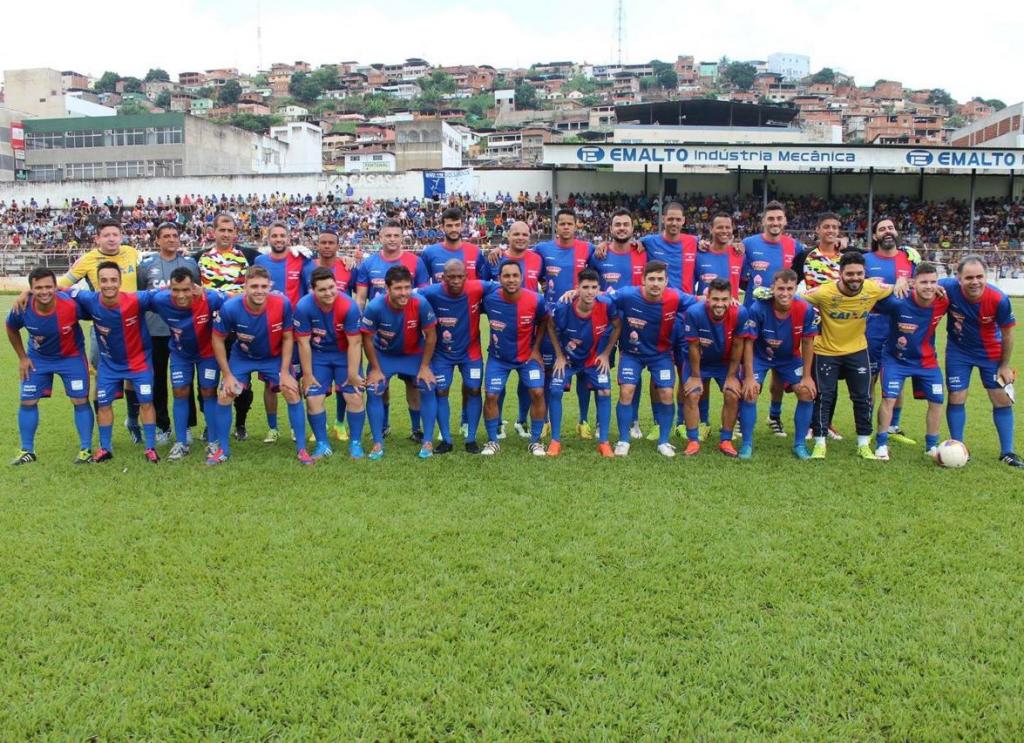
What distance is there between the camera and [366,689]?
10.3 ft

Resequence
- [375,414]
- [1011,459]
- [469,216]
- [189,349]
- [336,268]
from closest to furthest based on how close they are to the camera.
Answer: [1011,459] → [189,349] → [375,414] → [336,268] → [469,216]

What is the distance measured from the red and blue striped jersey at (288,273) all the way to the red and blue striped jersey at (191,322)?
2.36 ft

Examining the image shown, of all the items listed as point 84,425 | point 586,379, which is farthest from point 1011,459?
point 84,425

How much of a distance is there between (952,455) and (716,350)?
1.98 metres

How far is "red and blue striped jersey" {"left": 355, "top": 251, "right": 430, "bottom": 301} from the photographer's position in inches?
291

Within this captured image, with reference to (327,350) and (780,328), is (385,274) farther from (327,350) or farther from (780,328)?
(780,328)

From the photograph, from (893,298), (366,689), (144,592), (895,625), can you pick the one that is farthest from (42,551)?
(893,298)

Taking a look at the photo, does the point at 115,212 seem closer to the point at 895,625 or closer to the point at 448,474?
the point at 448,474

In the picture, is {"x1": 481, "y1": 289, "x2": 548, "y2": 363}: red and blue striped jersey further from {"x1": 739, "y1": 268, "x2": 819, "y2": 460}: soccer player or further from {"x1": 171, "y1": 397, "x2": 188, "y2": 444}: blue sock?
{"x1": 171, "y1": 397, "x2": 188, "y2": 444}: blue sock

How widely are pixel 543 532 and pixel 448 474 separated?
1.44 metres

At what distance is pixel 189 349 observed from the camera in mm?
6582

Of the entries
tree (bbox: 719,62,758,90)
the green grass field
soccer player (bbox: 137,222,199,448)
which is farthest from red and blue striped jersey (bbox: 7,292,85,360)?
tree (bbox: 719,62,758,90)

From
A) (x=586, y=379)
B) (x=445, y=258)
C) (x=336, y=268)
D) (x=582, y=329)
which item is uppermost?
(x=445, y=258)

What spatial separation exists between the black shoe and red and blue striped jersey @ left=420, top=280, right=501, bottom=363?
4.34 m
